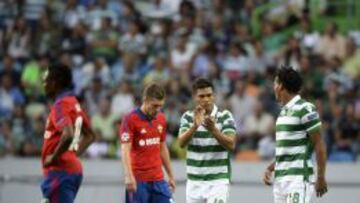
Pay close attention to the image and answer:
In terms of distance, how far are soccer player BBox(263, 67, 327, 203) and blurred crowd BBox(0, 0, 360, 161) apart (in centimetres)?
628

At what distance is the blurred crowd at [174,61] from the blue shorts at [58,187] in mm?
7118

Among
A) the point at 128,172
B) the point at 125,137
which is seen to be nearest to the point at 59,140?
the point at 128,172

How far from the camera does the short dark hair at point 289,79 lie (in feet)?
38.9

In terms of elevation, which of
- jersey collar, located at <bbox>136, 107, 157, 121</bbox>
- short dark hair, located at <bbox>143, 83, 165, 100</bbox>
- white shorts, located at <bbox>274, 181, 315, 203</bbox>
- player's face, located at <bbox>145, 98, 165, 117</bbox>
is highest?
short dark hair, located at <bbox>143, 83, 165, 100</bbox>

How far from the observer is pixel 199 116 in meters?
12.6

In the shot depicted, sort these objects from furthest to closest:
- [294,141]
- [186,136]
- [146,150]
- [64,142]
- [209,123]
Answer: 1. [146,150]
2. [186,136]
3. [209,123]
4. [294,141]
5. [64,142]

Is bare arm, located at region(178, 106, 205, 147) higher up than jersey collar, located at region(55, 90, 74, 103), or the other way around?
jersey collar, located at region(55, 90, 74, 103)

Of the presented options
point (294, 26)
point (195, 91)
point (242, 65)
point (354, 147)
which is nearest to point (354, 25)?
point (294, 26)

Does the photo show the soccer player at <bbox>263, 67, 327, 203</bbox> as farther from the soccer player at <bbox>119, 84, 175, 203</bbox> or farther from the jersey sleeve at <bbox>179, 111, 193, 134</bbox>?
the soccer player at <bbox>119, 84, 175, 203</bbox>

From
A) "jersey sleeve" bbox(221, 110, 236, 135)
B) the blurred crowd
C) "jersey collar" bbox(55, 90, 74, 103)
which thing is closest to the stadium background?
the blurred crowd

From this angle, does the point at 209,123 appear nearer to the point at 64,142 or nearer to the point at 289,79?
the point at 289,79

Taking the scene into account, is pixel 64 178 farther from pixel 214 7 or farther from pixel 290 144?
pixel 214 7

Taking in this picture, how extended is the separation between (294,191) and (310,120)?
0.73 m

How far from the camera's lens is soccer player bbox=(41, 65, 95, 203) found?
1150cm
